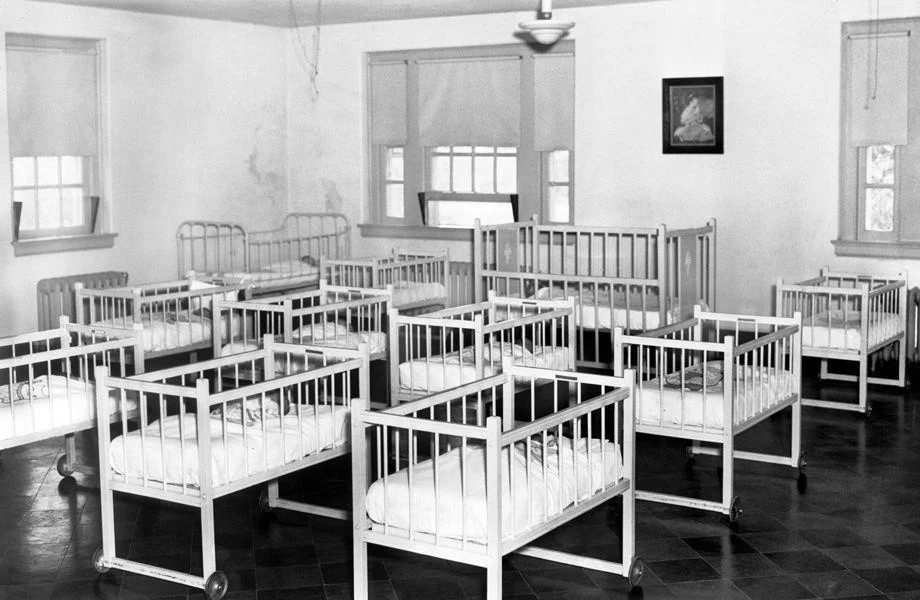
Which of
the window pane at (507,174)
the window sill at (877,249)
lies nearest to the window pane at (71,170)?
the window pane at (507,174)

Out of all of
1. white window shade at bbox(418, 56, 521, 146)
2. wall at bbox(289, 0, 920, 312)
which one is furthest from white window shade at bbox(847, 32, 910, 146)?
white window shade at bbox(418, 56, 521, 146)

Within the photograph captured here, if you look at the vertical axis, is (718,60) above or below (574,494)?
above

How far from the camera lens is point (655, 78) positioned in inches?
333

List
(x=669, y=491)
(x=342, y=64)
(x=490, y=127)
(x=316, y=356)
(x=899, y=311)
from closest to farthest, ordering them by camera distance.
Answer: (x=669, y=491) < (x=316, y=356) < (x=899, y=311) < (x=490, y=127) < (x=342, y=64)

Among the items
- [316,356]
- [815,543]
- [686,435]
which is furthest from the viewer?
[316,356]

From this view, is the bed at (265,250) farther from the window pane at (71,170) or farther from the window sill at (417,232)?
the window pane at (71,170)

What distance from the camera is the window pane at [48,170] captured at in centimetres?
834

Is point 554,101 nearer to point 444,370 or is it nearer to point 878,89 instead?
point 878,89

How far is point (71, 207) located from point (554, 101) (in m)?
3.58

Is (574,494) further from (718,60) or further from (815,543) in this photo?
(718,60)

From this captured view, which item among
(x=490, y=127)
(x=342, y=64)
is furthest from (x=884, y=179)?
(x=342, y=64)

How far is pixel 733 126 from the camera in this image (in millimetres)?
8227

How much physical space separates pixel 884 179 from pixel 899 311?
1002mm

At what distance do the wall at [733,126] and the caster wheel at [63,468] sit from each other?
461 cm
